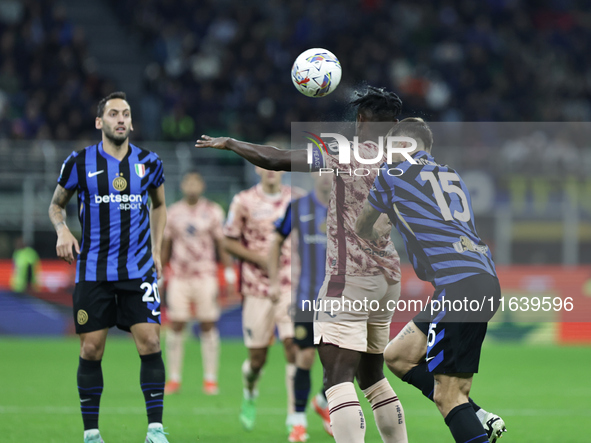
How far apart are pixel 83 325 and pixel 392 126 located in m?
2.68

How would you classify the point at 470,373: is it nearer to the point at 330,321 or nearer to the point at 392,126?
the point at 330,321

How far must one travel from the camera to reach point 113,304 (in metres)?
6.23

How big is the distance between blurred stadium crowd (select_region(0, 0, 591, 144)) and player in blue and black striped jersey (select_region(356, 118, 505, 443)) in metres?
→ 13.6

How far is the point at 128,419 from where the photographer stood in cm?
791

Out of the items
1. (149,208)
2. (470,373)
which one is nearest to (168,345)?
(149,208)

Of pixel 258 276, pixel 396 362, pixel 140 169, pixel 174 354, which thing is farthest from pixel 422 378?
pixel 174 354

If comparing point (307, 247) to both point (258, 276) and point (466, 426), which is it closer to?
point (258, 276)

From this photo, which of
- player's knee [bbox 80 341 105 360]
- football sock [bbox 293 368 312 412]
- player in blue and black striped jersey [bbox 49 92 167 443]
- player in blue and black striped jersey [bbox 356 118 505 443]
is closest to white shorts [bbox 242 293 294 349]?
football sock [bbox 293 368 312 412]

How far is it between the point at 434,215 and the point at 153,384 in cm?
247

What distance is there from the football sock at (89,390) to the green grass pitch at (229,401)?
750mm

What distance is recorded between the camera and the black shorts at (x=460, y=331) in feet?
15.4

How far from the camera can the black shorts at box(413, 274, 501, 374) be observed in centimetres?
470

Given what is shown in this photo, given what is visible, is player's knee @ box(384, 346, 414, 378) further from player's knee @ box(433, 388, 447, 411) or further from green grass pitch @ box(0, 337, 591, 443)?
green grass pitch @ box(0, 337, 591, 443)

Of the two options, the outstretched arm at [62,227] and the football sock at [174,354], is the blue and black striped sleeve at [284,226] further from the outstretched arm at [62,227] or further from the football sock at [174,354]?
the football sock at [174,354]
